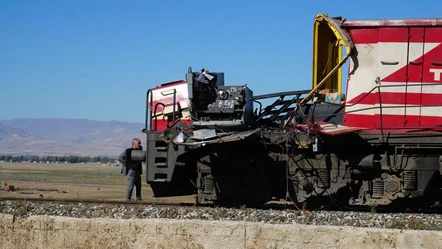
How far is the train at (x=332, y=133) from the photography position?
524 inches

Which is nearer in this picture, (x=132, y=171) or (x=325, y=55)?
(x=325, y=55)

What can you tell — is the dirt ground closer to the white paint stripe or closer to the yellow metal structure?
the yellow metal structure

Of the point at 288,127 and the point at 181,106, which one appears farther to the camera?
the point at 181,106

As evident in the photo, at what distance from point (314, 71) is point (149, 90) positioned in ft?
12.4

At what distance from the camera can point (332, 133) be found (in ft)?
42.7

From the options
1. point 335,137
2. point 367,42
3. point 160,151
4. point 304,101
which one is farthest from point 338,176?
point 160,151

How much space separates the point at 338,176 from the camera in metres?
13.7

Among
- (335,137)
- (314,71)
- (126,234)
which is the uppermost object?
(314,71)

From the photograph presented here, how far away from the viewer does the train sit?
13312mm

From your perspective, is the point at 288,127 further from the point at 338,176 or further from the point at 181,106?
the point at 181,106

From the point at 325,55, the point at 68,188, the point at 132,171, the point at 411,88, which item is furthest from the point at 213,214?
the point at 68,188

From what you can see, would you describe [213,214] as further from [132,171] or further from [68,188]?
[68,188]

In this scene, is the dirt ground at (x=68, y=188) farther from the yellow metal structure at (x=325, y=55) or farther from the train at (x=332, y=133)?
the yellow metal structure at (x=325, y=55)

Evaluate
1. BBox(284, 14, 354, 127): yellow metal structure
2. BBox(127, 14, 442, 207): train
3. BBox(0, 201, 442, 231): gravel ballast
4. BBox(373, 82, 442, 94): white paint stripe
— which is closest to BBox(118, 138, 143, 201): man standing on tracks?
BBox(127, 14, 442, 207): train
